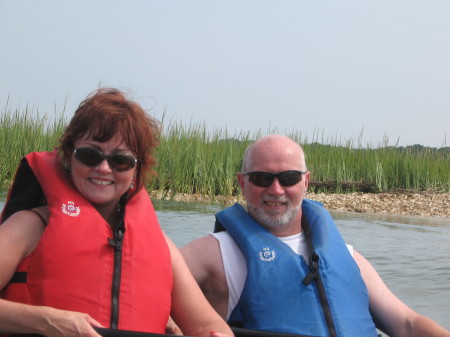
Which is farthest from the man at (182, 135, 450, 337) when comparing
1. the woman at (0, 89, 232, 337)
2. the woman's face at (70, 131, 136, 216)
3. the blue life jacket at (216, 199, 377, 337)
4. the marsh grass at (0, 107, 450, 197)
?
the marsh grass at (0, 107, 450, 197)

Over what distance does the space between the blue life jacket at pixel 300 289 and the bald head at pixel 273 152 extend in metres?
0.28

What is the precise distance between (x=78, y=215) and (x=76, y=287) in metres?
0.26

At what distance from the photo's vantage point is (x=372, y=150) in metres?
13.9

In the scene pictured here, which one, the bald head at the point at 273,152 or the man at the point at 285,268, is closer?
the man at the point at 285,268

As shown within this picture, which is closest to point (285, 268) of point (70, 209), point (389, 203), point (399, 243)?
point (70, 209)

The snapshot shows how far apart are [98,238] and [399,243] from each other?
6.19 m

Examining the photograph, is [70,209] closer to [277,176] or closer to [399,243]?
[277,176]

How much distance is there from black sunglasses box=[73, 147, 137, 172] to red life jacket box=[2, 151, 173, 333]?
174 millimetres

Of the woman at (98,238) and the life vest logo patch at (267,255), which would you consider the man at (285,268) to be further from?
the woman at (98,238)

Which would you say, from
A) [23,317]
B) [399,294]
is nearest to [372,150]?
[399,294]

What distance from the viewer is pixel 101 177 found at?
2.46 meters

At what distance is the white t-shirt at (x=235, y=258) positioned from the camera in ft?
9.90

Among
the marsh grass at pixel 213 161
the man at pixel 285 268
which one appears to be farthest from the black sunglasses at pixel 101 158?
the marsh grass at pixel 213 161

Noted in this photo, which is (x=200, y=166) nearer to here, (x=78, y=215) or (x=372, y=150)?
(x=372, y=150)
